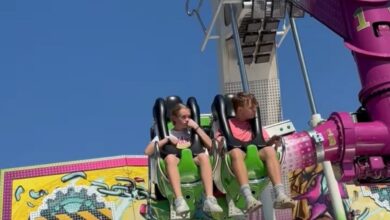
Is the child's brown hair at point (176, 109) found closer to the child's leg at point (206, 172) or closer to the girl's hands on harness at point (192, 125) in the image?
the girl's hands on harness at point (192, 125)

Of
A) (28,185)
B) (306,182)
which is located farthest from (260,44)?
(28,185)

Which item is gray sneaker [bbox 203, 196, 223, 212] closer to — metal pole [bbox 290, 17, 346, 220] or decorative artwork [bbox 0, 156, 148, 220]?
metal pole [bbox 290, 17, 346, 220]

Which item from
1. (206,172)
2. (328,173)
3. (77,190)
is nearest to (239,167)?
Result: (206,172)

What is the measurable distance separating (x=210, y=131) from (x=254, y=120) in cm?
38

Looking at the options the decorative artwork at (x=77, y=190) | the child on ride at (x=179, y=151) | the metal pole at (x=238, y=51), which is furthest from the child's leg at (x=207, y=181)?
the decorative artwork at (x=77, y=190)

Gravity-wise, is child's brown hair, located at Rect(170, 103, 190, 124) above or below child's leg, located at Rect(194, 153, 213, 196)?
above

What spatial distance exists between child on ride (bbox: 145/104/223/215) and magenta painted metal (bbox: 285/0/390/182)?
62 cm

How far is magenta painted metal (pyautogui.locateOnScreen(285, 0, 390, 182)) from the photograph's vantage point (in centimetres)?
446

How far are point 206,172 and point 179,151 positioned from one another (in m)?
0.28

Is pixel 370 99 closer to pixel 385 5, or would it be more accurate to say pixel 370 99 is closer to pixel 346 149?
pixel 346 149

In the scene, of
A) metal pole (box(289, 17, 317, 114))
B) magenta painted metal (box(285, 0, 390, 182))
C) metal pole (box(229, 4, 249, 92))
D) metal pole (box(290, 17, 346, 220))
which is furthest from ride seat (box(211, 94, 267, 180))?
metal pole (box(289, 17, 317, 114))

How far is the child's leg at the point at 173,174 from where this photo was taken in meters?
4.50

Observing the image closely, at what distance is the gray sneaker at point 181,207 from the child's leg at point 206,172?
18cm

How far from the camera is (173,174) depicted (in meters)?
4.51
